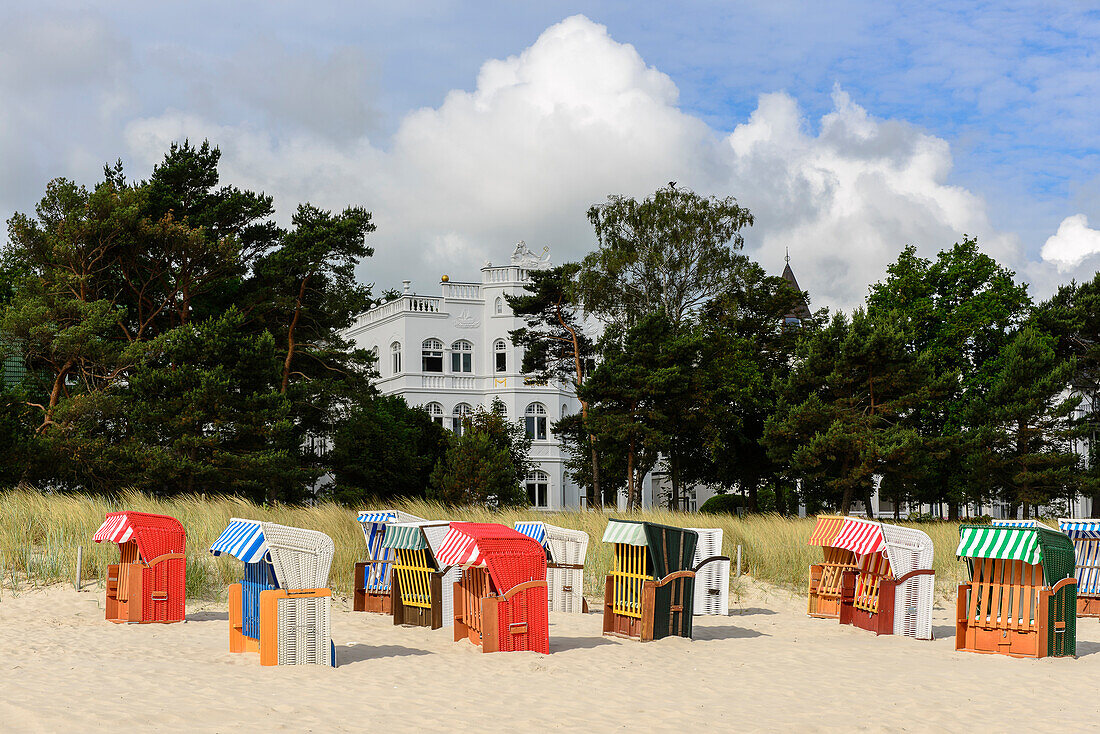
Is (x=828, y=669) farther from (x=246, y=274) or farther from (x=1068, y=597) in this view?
(x=246, y=274)

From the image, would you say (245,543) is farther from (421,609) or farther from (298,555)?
(421,609)

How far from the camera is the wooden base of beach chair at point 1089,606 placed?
50.1 ft

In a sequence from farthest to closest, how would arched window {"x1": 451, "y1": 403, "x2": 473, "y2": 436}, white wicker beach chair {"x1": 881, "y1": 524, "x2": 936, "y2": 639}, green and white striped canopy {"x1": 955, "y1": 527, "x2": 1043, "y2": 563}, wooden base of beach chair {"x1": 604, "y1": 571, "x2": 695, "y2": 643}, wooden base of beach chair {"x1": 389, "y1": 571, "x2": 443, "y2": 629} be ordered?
arched window {"x1": 451, "y1": 403, "x2": 473, "y2": 436} → white wicker beach chair {"x1": 881, "y1": 524, "x2": 936, "y2": 639} → wooden base of beach chair {"x1": 389, "y1": 571, "x2": 443, "y2": 629} → wooden base of beach chair {"x1": 604, "y1": 571, "x2": 695, "y2": 643} → green and white striped canopy {"x1": 955, "y1": 527, "x2": 1043, "y2": 563}

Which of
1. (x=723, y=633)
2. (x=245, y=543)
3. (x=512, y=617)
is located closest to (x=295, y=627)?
(x=245, y=543)

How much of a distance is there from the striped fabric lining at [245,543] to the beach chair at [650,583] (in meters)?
4.12

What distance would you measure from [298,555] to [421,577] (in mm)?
3280

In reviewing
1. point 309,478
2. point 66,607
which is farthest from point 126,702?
point 309,478

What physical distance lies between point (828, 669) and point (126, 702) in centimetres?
638

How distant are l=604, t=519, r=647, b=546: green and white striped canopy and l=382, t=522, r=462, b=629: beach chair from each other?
180cm

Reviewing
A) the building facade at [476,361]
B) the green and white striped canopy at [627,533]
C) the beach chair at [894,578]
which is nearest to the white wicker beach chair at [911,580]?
the beach chair at [894,578]

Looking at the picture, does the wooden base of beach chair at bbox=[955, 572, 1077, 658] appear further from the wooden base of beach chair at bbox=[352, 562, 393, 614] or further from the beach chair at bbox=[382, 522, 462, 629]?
the wooden base of beach chair at bbox=[352, 562, 393, 614]

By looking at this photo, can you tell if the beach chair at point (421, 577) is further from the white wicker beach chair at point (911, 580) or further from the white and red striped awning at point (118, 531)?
the white wicker beach chair at point (911, 580)

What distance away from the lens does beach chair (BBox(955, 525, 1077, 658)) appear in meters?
10.8

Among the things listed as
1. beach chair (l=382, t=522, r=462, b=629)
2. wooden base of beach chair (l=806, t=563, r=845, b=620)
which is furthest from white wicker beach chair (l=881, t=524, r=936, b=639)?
beach chair (l=382, t=522, r=462, b=629)
